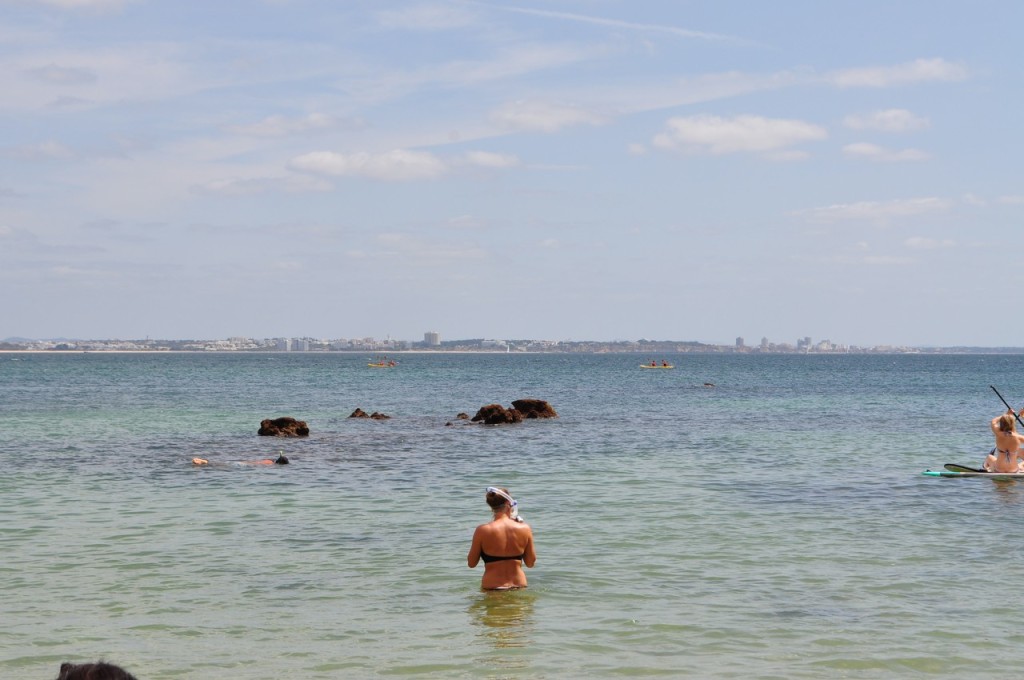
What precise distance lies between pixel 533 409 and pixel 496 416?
438cm

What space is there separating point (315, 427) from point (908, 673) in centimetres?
3774

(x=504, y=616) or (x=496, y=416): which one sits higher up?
(x=496, y=416)

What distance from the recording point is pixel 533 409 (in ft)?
166

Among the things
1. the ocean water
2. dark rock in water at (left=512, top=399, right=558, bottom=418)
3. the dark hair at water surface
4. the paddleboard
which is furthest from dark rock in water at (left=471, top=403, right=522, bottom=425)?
the dark hair at water surface

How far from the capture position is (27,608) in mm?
13406

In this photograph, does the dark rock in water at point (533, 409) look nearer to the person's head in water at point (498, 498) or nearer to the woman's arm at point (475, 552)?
the woman's arm at point (475, 552)

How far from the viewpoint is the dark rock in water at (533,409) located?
165 ft

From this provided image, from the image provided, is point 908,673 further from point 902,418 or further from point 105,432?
point 902,418

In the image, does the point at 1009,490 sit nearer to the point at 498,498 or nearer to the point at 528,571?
the point at 528,571

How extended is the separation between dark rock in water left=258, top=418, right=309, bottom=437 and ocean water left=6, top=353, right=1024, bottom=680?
409 cm

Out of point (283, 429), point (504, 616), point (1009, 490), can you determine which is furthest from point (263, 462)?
point (1009, 490)

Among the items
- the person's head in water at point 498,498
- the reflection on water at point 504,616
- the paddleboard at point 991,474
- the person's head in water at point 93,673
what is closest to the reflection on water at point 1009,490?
the paddleboard at point 991,474

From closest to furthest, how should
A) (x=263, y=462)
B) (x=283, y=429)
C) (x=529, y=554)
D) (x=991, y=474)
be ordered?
1. (x=529, y=554)
2. (x=991, y=474)
3. (x=263, y=462)
4. (x=283, y=429)

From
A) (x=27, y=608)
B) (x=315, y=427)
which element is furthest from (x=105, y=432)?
(x=27, y=608)
